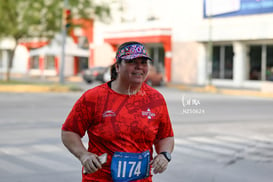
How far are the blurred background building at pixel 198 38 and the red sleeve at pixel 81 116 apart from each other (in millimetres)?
28058

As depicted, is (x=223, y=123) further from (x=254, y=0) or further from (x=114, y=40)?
(x=114, y=40)

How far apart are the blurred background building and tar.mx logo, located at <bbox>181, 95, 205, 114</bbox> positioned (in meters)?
7.40

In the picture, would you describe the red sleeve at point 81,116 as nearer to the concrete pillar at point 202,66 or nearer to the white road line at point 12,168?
the white road line at point 12,168

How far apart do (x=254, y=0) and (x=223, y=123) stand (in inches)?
808

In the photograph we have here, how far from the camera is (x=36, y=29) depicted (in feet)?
107

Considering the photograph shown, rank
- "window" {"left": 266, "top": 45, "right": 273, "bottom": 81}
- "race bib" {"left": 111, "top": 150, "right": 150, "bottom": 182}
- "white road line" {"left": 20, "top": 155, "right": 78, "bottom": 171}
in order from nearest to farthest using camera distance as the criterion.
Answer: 1. "race bib" {"left": 111, "top": 150, "right": 150, "bottom": 182}
2. "white road line" {"left": 20, "top": 155, "right": 78, "bottom": 171}
3. "window" {"left": 266, "top": 45, "right": 273, "bottom": 81}

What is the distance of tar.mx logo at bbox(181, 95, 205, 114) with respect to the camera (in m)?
18.4

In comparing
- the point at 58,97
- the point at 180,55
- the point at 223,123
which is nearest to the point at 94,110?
the point at 223,123

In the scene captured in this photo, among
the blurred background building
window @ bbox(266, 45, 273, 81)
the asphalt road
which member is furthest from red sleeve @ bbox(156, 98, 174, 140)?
window @ bbox(266, 45, 273, 81)

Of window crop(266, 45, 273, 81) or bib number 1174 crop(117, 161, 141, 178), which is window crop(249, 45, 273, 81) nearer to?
window crop(266, 45, 273, 81)

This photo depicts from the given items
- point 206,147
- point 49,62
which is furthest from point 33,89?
point 49,62

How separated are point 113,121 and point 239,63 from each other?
34435 millimetres

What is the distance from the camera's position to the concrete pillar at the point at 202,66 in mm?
40438

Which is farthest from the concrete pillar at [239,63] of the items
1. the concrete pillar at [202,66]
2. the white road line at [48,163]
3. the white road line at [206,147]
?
the white road line at [48,163]
